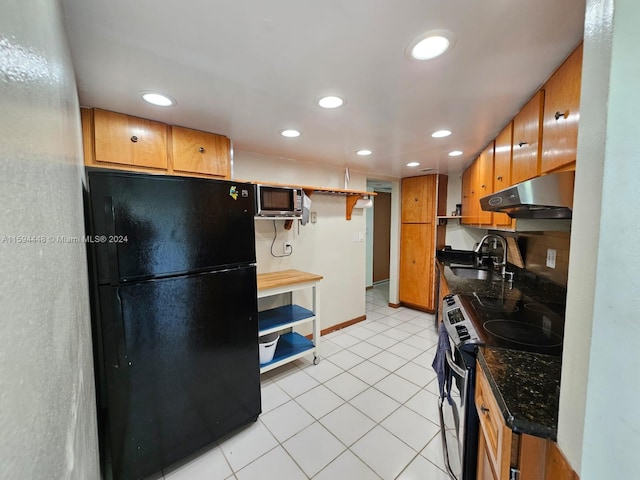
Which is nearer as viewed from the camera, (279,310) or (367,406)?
(367,406)

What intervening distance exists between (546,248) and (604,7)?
77.6 inches

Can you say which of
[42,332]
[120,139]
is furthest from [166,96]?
[42,332]

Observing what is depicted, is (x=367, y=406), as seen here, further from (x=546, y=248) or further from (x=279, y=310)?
(x=546, y=248)

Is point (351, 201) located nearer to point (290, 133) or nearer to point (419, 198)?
point (419, 198)

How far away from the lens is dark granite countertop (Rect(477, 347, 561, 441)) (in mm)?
686

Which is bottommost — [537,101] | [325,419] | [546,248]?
[325,419]

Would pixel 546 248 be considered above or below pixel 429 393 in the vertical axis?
above

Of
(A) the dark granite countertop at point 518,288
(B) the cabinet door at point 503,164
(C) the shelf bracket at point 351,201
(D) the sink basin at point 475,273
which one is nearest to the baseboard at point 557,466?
(A) the dark granite countertop at point 518,288

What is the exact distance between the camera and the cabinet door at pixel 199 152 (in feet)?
5.60

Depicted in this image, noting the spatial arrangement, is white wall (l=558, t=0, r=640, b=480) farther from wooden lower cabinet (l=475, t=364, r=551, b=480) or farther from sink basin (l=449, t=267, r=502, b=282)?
sink basin (l=449, t=267, r=502, b=282)

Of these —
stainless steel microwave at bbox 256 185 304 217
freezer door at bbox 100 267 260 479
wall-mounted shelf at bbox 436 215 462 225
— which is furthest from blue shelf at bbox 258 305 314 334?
wall-mounted shelf at bbox 436 215 462 225

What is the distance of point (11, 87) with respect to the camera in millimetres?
349

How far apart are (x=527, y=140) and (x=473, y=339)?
1.16m

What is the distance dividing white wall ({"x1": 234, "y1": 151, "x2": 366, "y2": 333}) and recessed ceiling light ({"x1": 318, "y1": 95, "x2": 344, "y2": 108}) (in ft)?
4.00
